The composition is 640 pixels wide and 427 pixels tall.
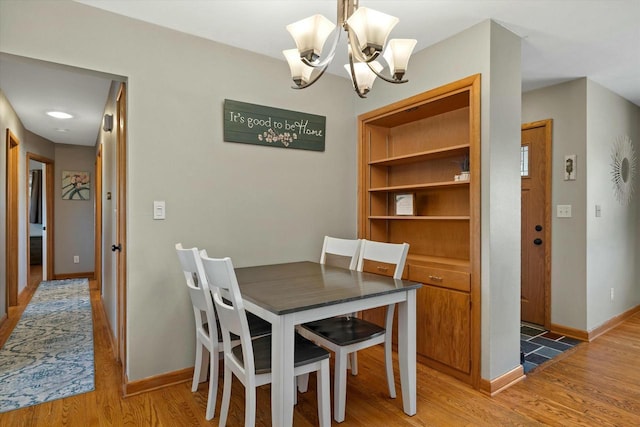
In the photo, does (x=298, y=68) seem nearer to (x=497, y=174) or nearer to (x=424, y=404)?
(x=497, y=174)

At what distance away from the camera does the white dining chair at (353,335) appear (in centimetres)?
191

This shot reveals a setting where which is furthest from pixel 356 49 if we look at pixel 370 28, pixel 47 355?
pixel 47 355

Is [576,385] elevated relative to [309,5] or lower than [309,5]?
lower

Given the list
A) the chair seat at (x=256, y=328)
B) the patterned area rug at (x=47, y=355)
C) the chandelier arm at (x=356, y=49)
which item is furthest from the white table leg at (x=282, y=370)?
the patterned area rug at (x=47, y=355)

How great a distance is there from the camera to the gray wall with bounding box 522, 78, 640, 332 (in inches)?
125

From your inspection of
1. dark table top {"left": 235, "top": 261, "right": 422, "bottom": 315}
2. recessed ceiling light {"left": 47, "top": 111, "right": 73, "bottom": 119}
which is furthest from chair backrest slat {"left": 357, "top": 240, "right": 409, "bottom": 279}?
recessed ceiling light {"left": 47, "top": 111, "right": 73, "bottom": 119}

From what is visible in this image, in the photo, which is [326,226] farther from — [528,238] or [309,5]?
[528,238]

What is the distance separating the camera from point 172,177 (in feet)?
7.80

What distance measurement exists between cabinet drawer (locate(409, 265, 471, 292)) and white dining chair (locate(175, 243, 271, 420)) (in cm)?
118

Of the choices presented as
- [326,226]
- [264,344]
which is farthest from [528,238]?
[264,344]

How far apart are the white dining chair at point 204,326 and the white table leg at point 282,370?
500 millimetres

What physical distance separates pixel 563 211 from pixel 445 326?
5.78 ft

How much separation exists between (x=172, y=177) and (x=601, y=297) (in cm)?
385

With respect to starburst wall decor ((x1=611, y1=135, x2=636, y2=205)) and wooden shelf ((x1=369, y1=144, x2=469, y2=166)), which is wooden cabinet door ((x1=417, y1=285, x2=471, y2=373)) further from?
starburst wall decor ((x1=611, y1=135, x2=636, y2=205))
